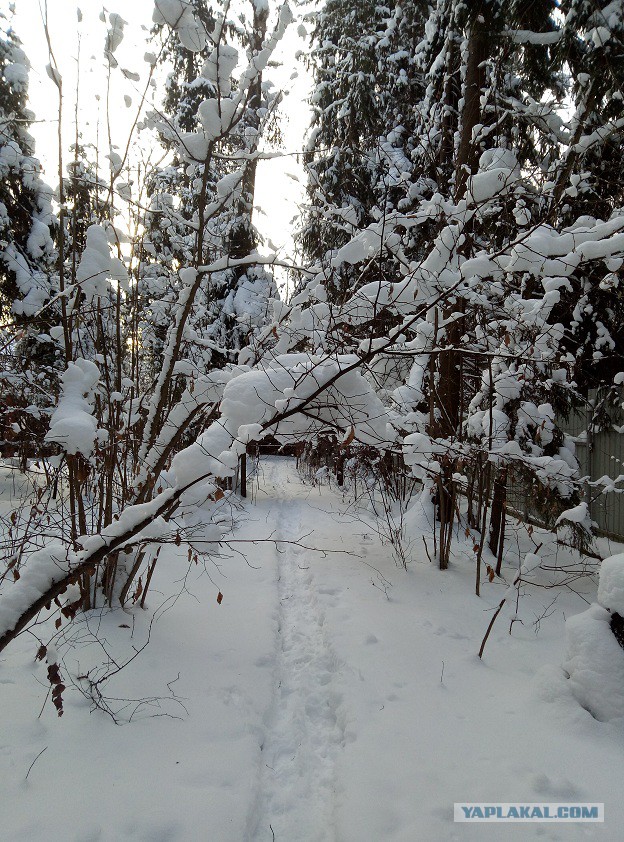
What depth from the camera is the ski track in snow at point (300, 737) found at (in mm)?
2240

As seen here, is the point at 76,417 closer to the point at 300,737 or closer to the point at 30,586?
the point at 30,586

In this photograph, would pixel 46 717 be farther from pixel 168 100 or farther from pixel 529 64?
pixel 168 100

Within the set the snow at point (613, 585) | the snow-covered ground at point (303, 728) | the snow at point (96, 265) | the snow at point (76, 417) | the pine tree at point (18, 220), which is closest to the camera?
the snow-covered ground at point (303, 728)

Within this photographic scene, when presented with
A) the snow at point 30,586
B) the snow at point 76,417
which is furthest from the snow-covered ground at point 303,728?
the snow at point 76,417

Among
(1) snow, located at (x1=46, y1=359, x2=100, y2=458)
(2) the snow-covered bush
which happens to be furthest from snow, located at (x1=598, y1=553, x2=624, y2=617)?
(1) snow, located at (x1=46, y1=359, x2=100, y2=458)

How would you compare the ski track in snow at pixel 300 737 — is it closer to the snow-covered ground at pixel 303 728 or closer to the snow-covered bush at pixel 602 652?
the snow-covered ground at pixel 303 728

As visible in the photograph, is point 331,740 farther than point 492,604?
No

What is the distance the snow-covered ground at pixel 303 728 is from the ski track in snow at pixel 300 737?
1 centimetres

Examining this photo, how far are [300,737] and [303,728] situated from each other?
9 centimetres

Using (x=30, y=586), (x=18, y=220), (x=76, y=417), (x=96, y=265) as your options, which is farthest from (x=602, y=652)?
(x=18, y=220)

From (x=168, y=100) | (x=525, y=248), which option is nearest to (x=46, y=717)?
(x=525, y=248)

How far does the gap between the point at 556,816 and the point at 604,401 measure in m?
4.97

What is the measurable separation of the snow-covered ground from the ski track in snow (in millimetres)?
11

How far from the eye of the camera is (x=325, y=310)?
Result: 2.94 meters
